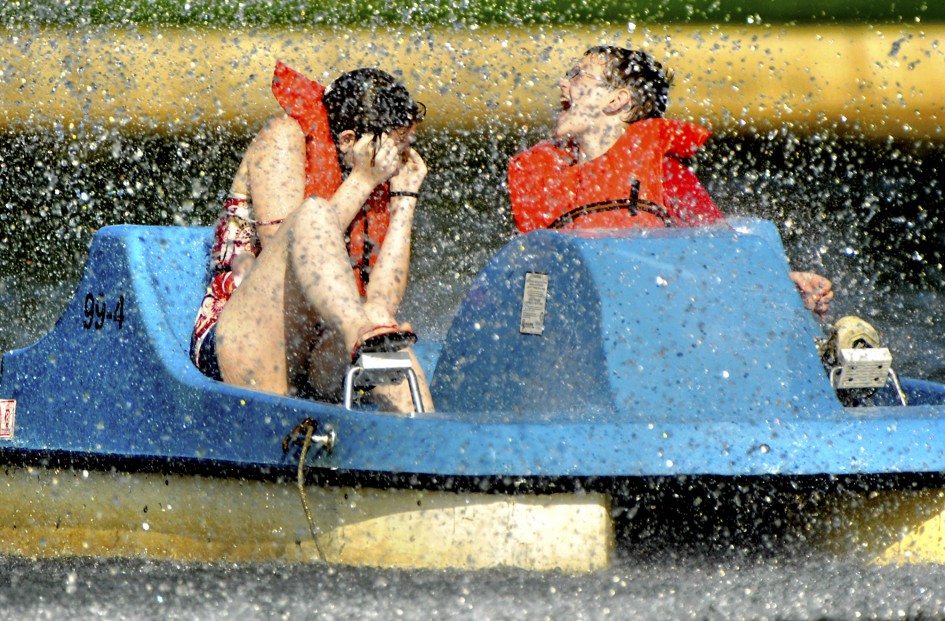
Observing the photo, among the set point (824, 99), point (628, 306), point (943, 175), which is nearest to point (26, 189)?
point (824, 99)

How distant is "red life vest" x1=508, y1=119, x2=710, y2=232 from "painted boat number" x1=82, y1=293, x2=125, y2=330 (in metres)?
0.85

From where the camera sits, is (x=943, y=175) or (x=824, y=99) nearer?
(x=824, y=99)

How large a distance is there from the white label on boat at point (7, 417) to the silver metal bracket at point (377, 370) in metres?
1.00

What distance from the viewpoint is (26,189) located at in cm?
953

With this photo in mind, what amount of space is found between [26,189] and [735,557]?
26.5ft

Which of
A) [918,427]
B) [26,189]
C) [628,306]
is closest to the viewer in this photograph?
[918,427]

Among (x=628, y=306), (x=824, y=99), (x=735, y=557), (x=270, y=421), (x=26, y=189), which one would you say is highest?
(x=628, y=306)

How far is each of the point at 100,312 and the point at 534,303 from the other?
94 cm

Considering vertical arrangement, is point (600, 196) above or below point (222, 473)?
above

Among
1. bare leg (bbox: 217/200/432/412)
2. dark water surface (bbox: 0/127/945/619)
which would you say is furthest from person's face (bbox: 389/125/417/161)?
dark water surface (bbox: 0/127/945/619)

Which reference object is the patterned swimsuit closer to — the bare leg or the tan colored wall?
the bare leg

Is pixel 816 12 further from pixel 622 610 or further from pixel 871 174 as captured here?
pixel 622 610

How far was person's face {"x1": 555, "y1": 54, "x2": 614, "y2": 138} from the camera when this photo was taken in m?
3.11

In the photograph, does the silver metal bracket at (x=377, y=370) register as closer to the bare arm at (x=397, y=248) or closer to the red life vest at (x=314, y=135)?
the bare arm at (x=397, y=248)
